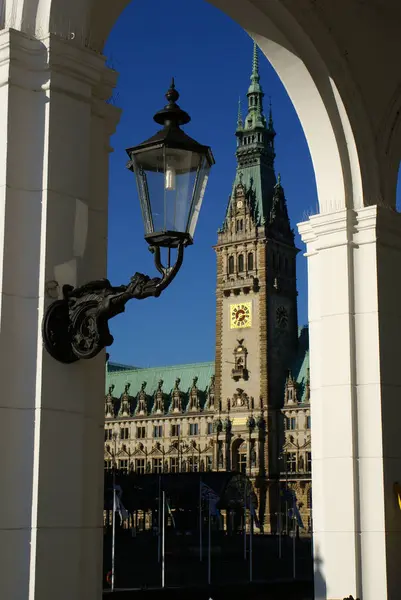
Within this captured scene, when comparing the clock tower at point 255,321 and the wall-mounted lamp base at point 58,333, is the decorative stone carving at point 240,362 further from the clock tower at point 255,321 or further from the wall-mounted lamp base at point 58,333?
the wall-mounted lamp base at point 58,333

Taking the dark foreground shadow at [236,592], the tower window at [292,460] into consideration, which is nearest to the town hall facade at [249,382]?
the tower window at [292,460]

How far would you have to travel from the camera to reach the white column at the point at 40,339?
12.5ft

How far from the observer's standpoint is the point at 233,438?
80125mm

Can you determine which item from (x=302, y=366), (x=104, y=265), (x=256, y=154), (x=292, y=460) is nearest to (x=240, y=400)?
(x=302, y=366)

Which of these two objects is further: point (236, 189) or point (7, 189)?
point (236, 189)

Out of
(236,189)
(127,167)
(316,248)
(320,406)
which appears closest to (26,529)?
(127,167)

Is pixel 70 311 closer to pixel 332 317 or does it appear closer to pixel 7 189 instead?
pixel 7 189

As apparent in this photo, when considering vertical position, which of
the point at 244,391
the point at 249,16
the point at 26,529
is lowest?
the point at 26,529

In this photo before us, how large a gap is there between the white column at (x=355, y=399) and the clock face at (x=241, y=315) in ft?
243

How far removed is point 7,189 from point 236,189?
83285 mm

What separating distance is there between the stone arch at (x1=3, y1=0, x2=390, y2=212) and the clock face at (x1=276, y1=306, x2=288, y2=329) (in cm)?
7443

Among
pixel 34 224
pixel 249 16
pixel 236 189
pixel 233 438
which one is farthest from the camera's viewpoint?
pixel 236 189

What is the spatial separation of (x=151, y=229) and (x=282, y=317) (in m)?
78.7

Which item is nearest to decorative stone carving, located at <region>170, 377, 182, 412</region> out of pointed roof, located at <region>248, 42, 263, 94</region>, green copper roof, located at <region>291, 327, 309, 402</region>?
green copper roof, located at <region>291, 327, 309, 402</region>
